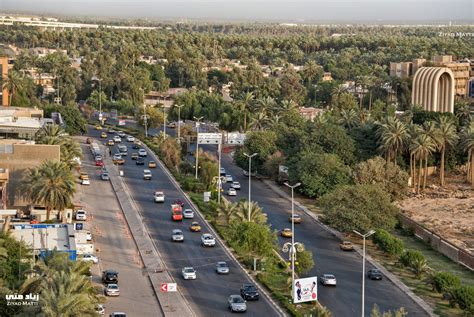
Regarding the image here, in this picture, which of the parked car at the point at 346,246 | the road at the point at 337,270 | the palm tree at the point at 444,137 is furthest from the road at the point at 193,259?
A: the palm tree at the point at 444,137

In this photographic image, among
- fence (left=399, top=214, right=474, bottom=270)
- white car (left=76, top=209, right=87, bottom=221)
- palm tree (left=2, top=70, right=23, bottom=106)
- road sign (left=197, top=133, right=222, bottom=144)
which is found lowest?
fence (left=399, top=214, right=474, bottom=270)

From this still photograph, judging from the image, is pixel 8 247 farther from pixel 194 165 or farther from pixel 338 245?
pixel 194 165

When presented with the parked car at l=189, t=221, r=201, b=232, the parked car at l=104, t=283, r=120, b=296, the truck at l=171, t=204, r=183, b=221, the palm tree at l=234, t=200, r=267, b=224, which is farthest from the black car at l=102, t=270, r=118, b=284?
the truck at l=171, t=204, r=183, b=221

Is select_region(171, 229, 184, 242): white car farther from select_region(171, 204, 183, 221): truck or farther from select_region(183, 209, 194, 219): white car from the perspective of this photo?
select_region(183, 209, 194, 219): white car

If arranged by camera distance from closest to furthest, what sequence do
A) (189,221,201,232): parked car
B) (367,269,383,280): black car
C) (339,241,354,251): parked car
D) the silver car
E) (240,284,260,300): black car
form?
the silver car, (240,284,260,300): black car, (367,269,383,280): black car, (339,241,354,251): parked car, (189,221,201,232): parked car

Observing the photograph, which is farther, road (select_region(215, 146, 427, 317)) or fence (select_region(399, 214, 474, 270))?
fence (select_region(399, 214, 474, 270))

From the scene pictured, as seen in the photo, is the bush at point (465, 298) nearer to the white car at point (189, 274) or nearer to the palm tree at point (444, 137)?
the white car at point (189, 274)

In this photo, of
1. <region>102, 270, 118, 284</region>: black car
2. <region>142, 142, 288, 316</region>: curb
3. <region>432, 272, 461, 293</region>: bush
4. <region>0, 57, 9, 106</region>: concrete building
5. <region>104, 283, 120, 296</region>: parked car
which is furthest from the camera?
<region>0, 57, 9, 106</region>: concrete building
